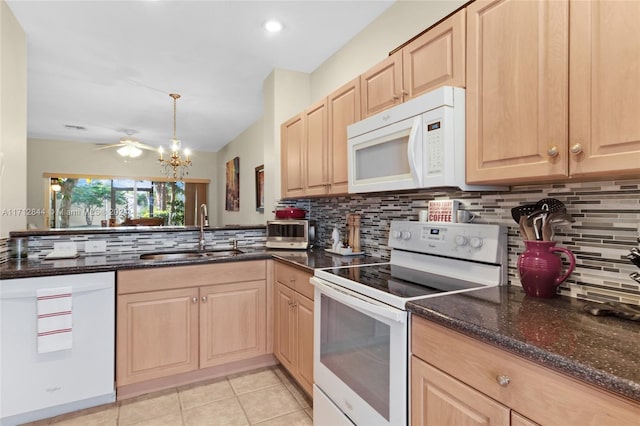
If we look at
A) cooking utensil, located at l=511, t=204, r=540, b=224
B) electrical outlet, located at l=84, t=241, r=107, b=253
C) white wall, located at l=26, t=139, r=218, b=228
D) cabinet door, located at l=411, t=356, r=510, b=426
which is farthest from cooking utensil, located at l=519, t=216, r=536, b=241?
white wall, located at l=26, t=139, r=218, b=228

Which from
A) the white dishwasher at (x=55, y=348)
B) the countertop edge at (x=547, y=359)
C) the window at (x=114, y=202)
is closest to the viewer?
the countertop edge at (x=547, y=359)

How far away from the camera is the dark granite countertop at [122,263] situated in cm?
192

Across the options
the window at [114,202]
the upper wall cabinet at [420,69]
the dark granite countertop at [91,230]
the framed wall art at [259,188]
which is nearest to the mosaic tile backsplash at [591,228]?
the upper wall cabinet at [420,69]

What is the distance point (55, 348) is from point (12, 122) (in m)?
1.48

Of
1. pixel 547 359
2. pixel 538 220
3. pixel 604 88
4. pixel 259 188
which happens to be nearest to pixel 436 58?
pixel 604 88

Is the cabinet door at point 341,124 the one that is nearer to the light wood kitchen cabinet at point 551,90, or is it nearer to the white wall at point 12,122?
the light wood kitchen cabinet at point 551,90

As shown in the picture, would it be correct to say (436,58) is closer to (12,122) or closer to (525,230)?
(525,230)

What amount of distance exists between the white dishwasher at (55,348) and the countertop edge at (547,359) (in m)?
1.96

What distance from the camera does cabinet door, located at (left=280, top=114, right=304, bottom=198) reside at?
2732 millimetres

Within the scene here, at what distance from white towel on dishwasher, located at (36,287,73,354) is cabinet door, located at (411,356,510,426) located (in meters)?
1.91

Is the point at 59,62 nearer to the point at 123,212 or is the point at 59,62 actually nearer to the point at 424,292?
the point at 424,292

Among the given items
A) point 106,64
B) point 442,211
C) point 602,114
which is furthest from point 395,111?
point 106,64

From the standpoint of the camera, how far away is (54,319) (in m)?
1.91

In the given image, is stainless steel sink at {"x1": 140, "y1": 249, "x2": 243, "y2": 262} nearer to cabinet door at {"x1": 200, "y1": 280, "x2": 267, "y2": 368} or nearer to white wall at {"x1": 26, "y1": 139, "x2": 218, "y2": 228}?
cabinet door at {"x1": 200, "y1": 280, "x2": 267, "y2": 368}
